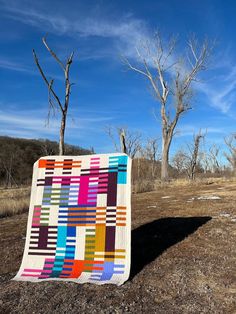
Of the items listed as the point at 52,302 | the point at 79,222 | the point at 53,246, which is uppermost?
the point at 79,222

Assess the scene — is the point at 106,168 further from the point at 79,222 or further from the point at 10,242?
the point at 10,242

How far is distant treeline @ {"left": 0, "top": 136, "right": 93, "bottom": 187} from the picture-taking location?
48406 mm

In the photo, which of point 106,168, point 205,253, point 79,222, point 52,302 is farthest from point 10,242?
point 205,253

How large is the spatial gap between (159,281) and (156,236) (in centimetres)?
185

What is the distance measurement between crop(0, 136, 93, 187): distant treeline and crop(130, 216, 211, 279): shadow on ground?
131 ft

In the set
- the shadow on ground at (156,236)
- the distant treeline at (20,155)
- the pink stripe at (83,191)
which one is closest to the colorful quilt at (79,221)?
the pink stripe at (83,191)

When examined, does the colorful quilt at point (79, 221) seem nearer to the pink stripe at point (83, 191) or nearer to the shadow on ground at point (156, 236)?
the pink stripe at point (83, 191)

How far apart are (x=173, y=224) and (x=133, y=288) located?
2.82 meters

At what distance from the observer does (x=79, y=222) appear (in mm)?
4270

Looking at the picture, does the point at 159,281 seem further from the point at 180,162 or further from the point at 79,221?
the point at 180,162

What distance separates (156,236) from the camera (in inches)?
213

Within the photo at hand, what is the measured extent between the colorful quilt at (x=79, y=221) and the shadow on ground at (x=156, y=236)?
39cm

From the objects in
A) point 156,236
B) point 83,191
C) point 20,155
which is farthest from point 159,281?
point 20,155

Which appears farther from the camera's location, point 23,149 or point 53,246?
point 23,149
